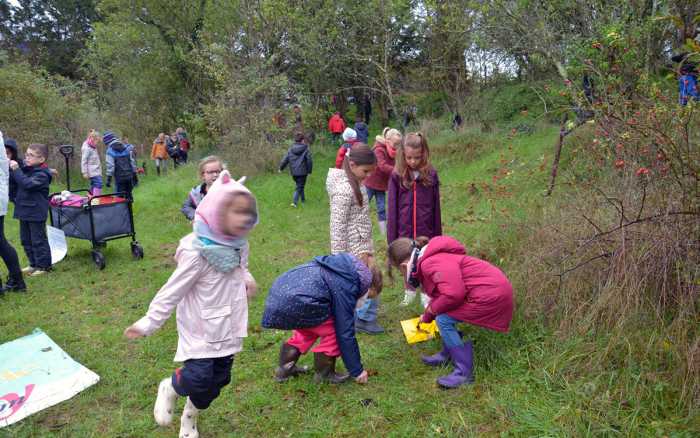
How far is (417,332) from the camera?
14.9 feet

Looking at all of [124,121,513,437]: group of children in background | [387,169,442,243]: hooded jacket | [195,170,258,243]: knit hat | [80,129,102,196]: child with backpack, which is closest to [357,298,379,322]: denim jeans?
[124,121,513,437]: group of children in background

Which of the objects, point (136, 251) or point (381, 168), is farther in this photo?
point (136, 251)

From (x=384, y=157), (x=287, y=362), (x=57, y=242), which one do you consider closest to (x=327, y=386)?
(x=287, y=362)

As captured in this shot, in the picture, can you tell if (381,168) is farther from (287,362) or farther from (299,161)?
(299,161)

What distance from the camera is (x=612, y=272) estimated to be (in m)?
3.68

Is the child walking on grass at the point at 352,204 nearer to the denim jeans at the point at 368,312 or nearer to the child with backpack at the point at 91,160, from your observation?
the denim jeans at the point at 368,312

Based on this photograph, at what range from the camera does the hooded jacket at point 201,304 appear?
2.81m

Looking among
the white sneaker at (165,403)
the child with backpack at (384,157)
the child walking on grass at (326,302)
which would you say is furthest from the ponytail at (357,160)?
the child with backpack at (384,157)

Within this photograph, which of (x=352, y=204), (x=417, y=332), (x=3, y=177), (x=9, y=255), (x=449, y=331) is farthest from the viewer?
(x=9, y=255)

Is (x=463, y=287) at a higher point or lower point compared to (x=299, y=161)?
lower

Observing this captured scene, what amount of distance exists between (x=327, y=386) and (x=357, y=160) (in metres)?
1.81

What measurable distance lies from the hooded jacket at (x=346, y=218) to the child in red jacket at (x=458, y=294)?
75 centimetres

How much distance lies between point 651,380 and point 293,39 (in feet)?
52.7

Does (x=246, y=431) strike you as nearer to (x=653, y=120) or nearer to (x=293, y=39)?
(x=653, y=120)
